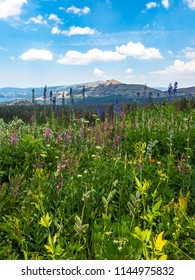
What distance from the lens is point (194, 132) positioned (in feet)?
21.6

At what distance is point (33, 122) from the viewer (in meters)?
7.30

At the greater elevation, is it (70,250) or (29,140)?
(29,140)

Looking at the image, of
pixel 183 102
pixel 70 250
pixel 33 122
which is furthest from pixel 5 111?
pixel 70 250

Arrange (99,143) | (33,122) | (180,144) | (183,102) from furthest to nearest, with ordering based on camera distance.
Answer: (183,102)
(33,122)
(180,144)
(99,143)

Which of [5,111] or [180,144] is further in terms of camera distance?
[5,111]

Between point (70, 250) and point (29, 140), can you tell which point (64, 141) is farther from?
point (70, 250)

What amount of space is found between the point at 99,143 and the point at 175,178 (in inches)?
74.3

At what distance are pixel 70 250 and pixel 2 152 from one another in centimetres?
312

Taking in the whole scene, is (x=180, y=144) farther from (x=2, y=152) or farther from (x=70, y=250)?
(x=70, y=250)

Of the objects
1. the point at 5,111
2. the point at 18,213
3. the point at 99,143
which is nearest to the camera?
the point at 18,213

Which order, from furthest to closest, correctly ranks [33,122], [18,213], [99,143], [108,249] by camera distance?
[33,122] < [99,143] < [18,213] < [108,249]

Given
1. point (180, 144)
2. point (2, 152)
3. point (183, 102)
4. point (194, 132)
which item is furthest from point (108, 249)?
point (183, 102)

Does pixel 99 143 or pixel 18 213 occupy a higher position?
pixel 99 143
